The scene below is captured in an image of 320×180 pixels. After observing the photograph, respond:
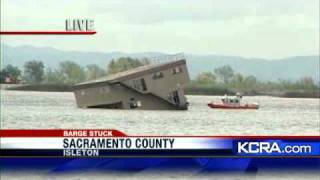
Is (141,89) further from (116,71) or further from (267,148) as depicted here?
(267,148)

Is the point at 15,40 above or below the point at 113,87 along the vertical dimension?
above

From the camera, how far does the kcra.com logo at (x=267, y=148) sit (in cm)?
415

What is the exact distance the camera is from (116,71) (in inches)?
158

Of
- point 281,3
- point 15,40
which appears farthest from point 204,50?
point 15,40

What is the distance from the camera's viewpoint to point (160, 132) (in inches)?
160

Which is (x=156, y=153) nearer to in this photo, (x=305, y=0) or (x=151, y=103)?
(x=151, y=103)

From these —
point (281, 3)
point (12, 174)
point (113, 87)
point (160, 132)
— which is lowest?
point (12, 174)

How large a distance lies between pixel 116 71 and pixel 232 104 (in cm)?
87

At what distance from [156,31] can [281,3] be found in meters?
0.92
